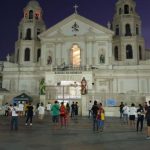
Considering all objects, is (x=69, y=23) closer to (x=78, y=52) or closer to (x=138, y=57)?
(x=78, y=52)

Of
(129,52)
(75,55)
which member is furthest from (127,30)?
(75,55)

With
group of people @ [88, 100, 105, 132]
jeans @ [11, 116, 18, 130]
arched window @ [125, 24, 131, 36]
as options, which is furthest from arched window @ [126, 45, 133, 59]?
jeans @ [11, 116, 18, 130]

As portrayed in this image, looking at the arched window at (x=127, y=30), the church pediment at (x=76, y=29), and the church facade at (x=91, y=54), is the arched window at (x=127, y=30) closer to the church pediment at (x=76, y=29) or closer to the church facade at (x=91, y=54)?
the church facade at (x=91, y=54)

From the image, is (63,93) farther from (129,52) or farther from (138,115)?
(138,115)

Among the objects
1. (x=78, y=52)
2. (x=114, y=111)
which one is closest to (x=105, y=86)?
(x=78, y=52)

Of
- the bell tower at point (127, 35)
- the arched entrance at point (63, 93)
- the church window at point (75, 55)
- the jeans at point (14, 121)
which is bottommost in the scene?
the jeans at point (14, 121)

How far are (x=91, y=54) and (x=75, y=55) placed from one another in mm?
3146

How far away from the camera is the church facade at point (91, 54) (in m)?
54.5

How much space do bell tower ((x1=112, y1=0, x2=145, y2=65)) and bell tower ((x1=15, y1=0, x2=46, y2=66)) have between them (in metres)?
16.2

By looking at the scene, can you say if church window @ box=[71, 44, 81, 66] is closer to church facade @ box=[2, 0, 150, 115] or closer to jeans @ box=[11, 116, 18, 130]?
church facade @ box=[2, 0, 150, 115]

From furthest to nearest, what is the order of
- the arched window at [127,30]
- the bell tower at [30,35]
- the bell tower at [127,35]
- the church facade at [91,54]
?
the bell tower at [30,35], the arched window at [127,30], the bell tower at [127,35], the church facade at [91,54]

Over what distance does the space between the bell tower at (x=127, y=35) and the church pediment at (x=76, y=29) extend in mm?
4355

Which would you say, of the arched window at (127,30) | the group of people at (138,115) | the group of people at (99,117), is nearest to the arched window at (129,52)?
the arched window at (127,30)

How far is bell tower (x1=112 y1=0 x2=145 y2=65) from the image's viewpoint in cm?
5744
